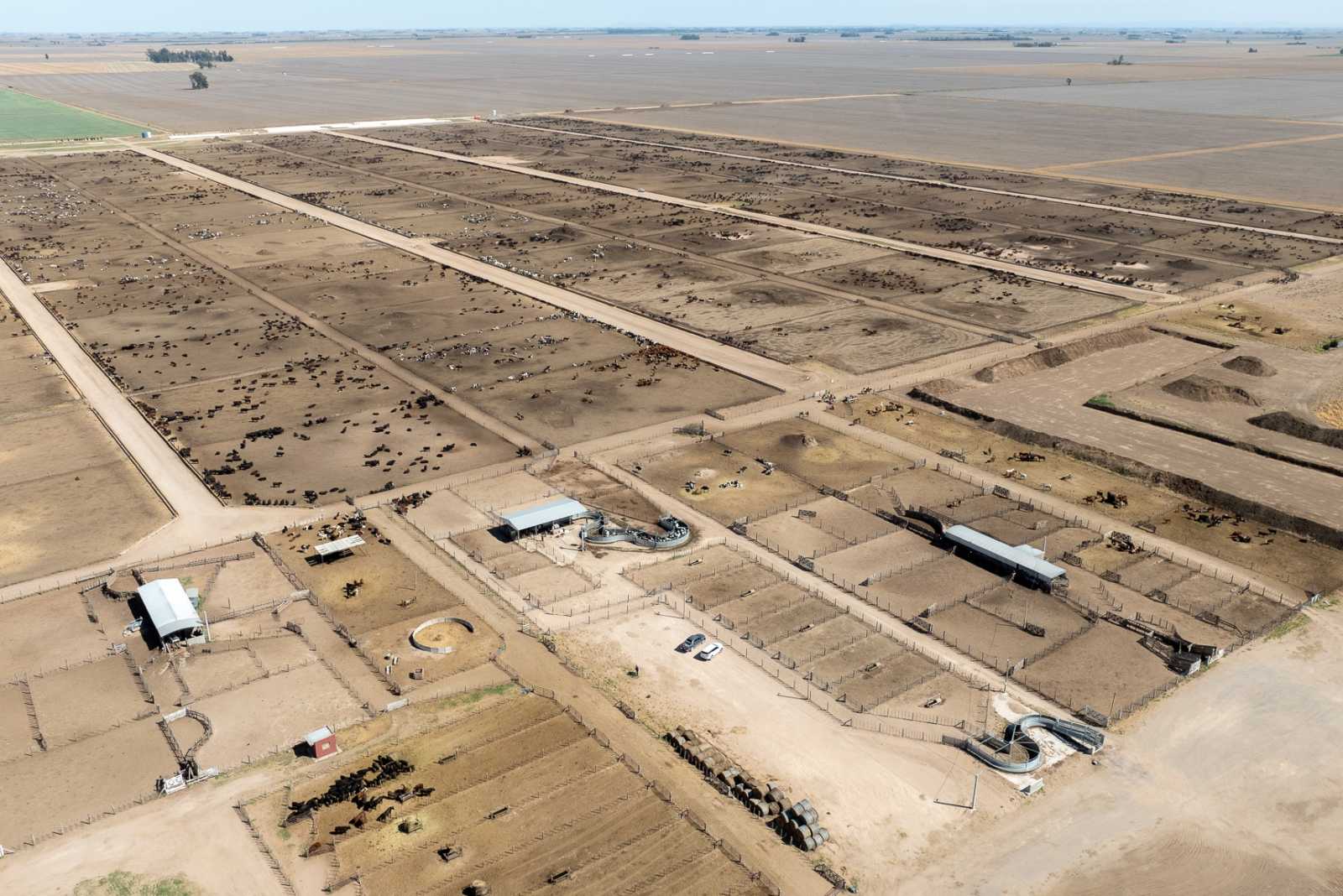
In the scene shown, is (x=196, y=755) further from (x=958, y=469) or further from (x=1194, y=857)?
(x=958, y=469)

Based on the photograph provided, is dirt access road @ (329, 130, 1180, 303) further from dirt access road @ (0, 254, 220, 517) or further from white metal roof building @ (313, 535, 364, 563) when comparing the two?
dirt access road @ (0, 254, 220, 517)

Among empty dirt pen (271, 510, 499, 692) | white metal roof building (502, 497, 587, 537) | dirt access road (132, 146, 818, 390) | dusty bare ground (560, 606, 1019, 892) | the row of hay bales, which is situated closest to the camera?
the row of hay bales

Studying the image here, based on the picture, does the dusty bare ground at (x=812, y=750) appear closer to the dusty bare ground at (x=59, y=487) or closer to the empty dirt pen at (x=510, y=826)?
the empty dirt pen at (x=510, y=826)

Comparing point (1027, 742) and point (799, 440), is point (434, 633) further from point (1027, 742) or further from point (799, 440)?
point (799, 440)

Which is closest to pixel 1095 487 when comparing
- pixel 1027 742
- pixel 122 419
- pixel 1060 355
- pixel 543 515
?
pixel 1060 355

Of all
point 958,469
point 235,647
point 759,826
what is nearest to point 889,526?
point 958,469

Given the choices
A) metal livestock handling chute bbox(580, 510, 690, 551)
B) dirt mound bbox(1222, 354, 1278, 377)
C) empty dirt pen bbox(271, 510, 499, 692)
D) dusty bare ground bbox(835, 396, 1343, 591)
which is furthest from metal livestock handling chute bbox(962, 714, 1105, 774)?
dirt mound bbox(1222, 354, 1278, 377)
